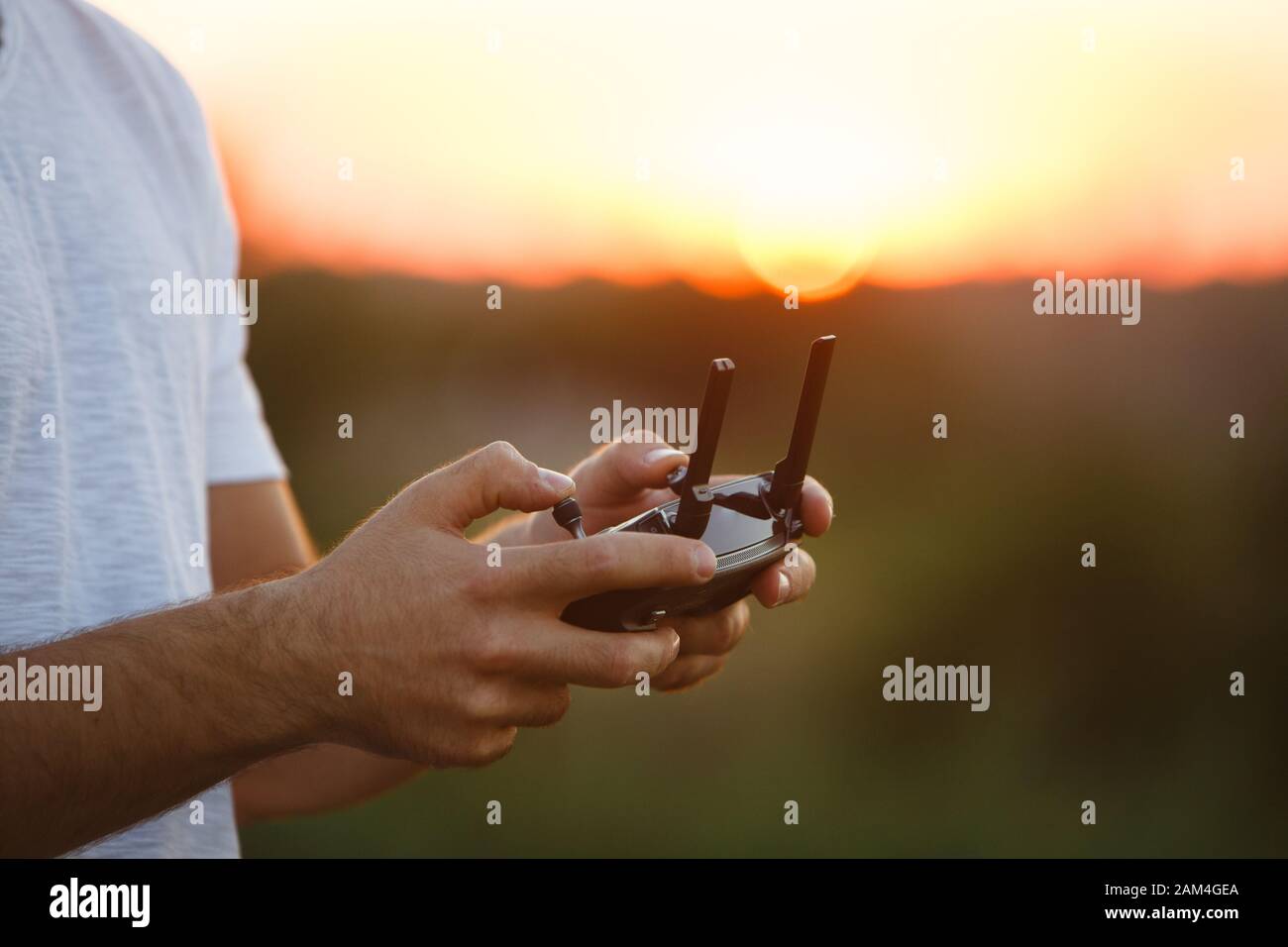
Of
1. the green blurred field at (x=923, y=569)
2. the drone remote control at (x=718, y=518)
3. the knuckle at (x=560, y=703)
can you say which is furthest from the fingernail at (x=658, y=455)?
the green blurred field at (x=923, y=569)

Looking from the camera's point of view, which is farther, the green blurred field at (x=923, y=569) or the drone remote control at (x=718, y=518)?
the green blurred field at (x=923, y=569)

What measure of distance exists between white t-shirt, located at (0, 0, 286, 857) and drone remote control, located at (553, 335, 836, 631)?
65cm

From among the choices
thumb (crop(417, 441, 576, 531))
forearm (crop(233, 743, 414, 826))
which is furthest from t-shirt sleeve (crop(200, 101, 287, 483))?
thumb (crop(417, 441, 576, 531))

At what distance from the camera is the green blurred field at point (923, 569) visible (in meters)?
5.58

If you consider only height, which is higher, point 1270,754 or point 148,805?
point 148,805

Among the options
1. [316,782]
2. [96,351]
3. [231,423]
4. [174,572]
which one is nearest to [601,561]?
[174,572]

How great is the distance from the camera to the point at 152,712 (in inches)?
53.8

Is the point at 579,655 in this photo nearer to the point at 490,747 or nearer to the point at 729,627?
the point at 490,747

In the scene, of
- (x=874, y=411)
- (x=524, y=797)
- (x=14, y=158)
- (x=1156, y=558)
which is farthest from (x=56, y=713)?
(x=1156, y=558)

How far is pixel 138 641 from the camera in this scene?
1.38m

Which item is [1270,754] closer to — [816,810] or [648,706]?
[816,810]

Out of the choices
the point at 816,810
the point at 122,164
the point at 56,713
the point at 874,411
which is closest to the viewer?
the point at 56,713

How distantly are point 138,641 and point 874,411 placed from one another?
5.13 metres

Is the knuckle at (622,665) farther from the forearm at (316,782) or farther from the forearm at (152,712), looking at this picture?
the forearm at (316,782)
